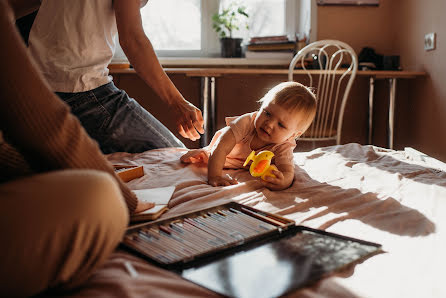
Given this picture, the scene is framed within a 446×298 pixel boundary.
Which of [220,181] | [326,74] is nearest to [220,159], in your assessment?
[220,181]

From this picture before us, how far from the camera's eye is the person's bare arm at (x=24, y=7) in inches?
61.1

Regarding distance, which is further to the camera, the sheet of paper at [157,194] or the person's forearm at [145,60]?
the person's forearm at [145,60]

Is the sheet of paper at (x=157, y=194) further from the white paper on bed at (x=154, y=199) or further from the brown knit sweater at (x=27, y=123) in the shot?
the brown knit sweater at (x=27, y=123)

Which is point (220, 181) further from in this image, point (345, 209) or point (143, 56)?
point (143, 56)

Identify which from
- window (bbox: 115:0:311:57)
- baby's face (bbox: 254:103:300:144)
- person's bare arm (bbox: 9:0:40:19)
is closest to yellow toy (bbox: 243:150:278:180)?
baby's face (bbox: 254:103:300:144)

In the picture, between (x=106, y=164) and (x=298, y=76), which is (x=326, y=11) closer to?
(x=298, y=76)

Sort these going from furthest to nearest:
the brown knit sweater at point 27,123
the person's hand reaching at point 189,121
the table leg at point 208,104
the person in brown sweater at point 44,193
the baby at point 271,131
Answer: the table leg at point 208,104, the person's hand reaching at point 189,121, the baby at point 271,131, the brown knit sweater at point 27,123, the person in brown sweater at point 44,193

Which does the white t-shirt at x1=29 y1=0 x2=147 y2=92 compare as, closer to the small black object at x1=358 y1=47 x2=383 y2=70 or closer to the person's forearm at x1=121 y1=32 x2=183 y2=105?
the person's forearm at x1=121 y1=32 x2=183 y2=105

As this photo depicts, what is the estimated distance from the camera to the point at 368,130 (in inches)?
131

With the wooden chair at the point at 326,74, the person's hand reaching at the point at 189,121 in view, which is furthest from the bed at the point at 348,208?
the wooden chair at the point at 326,74

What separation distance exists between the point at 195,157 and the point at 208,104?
1714 mm

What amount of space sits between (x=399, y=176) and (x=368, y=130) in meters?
2.26

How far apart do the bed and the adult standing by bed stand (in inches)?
4.8

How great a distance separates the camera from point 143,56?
5.32 ft
